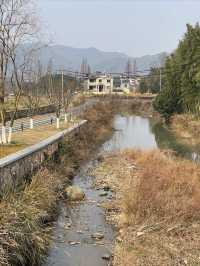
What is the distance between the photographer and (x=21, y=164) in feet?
58.3

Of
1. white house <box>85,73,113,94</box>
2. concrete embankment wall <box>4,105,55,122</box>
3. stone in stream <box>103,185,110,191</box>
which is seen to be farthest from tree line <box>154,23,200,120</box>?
white house <box>85,73,113,94</box>

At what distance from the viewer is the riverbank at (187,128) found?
41.7 metres

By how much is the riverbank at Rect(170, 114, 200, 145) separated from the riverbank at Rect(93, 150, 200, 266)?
Answer: 71.3 feet

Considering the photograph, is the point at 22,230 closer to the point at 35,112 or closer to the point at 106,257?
the point at 106,257

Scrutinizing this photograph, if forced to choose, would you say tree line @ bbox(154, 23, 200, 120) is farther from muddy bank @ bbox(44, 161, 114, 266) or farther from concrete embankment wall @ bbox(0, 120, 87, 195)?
muddy bank @ bbox(44, 161, 114, 266)

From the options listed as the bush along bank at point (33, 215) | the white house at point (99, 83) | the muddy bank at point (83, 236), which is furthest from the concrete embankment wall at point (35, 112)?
the white house at point (99, 83)

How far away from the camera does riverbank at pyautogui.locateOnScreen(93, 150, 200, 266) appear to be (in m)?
12.5

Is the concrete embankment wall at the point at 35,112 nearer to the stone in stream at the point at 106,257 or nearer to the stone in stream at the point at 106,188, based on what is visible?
the stone in stream at the point at 106,188

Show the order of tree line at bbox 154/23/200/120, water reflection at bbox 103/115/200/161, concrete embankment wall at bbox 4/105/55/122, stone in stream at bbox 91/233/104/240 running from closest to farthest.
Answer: stone in stream at bbox 91/233/104/240 → water reflection at bbox 103/115/200/161 → concrete embankment wall at bbox 4/105/55/122 → tree line at bbox 154/23/200/120

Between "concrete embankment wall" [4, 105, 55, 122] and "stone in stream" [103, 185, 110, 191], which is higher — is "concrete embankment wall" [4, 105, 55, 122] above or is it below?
above

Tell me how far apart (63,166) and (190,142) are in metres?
18.8

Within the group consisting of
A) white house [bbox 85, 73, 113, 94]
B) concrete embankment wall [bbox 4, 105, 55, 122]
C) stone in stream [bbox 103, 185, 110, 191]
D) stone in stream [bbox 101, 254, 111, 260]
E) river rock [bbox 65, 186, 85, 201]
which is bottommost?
stone in stream [bbox 103, 185, 110, 191]

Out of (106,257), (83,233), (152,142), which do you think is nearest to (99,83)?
(152,142)

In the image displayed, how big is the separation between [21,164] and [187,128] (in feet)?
106
